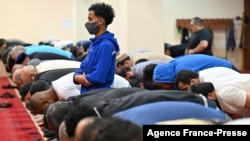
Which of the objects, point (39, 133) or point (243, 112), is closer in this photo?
point (243, 112)

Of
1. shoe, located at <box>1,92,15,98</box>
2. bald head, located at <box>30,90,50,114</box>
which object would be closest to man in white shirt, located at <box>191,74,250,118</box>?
bald head, located at <box>30,90,50,114</box>

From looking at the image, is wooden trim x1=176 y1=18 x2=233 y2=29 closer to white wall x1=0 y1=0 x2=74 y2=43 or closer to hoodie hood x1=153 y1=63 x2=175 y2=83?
white wall x1=0 y1=0 x2=74 y2=43

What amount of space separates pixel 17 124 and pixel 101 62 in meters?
1.99

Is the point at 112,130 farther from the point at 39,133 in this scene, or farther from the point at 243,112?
the point at 39,133

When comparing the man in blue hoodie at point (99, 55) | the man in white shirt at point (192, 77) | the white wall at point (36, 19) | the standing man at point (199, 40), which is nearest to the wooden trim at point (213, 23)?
the white wall at point (36, 19)

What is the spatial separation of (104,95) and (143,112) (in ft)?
2.52

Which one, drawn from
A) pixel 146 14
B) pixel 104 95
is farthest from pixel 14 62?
pixel 104 95

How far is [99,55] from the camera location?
386cm

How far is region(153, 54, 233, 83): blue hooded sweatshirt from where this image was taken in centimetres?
462

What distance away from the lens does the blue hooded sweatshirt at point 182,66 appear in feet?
15.1

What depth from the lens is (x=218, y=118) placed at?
7.97 feet

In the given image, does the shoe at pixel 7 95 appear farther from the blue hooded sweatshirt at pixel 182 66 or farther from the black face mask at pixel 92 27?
the black face mask at pixel 92 27

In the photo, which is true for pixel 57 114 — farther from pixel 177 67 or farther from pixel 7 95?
pixel 7 95

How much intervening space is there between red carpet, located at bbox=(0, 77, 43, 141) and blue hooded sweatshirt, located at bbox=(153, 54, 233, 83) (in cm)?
133
